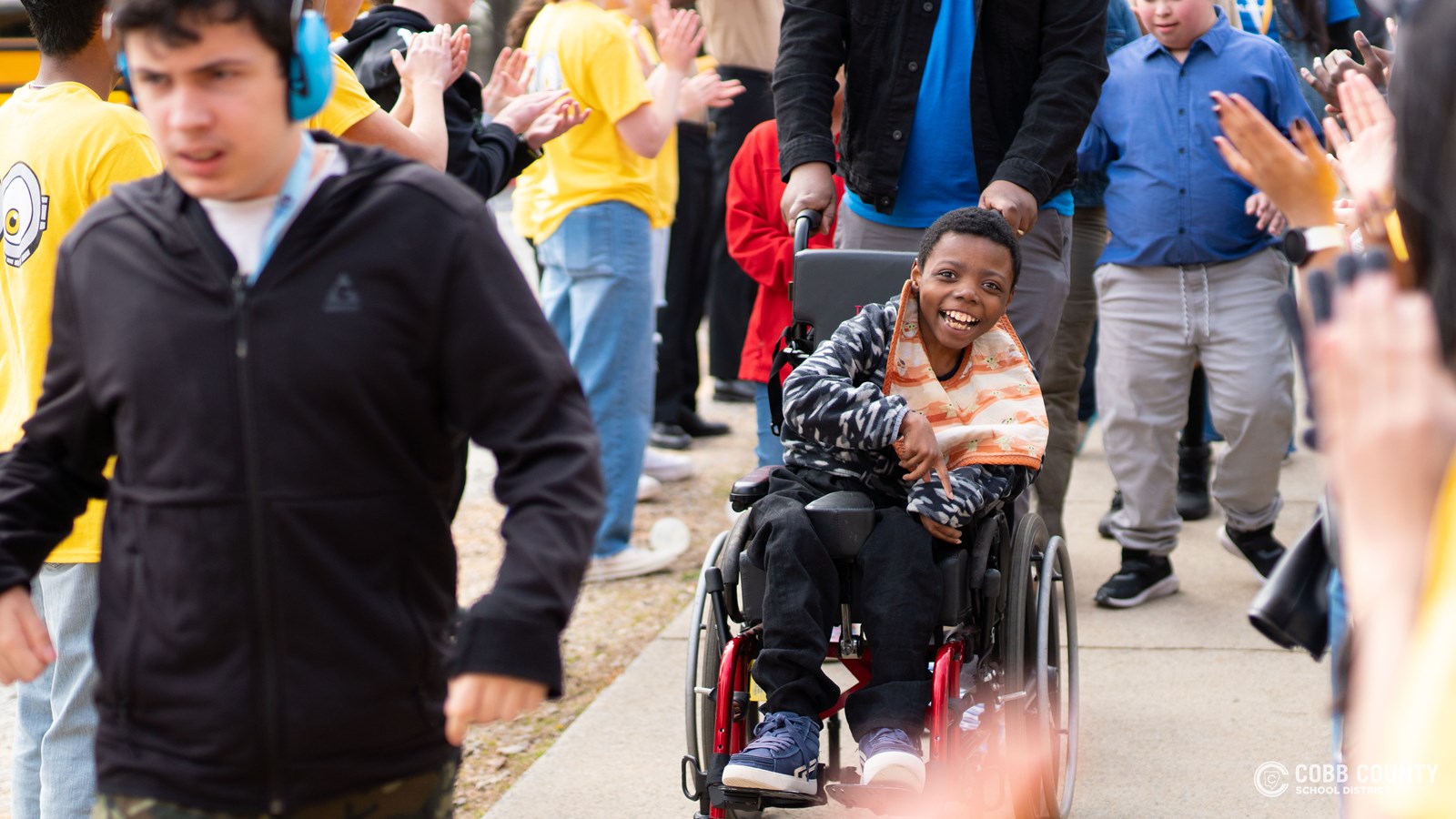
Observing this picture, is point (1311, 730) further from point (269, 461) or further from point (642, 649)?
point (269, 461)

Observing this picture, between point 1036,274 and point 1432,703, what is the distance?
10.5ft

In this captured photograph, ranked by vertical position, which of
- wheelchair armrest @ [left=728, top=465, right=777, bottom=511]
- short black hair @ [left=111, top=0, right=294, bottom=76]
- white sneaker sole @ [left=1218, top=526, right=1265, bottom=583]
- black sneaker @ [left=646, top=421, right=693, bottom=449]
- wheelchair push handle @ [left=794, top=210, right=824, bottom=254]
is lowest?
black sneaker @ [left=646, top=421, right=693, bottom=449]

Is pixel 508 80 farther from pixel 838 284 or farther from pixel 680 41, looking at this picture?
pixel 838 284

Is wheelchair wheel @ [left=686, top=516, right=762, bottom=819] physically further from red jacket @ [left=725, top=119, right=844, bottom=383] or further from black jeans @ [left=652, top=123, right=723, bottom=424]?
black jeans @ [left=652, top=123, right=723, bottom=424]

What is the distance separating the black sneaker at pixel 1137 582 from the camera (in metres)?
5.32

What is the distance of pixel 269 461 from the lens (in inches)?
74.8

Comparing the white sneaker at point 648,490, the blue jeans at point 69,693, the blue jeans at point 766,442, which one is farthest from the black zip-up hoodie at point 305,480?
the white sneaker at point 648,490

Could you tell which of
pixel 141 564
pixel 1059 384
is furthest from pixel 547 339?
pixel 1059 384

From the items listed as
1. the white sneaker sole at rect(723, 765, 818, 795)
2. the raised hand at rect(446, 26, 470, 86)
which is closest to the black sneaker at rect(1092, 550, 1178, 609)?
the white sneaker sole at rect(723, 765, 818, 795)

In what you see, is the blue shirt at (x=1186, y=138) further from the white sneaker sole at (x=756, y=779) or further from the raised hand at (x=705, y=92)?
the white sneaker sole at (x=756, y=779)

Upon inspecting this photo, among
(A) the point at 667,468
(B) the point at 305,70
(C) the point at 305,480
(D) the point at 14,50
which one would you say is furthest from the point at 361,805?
(D) the point at 14,50

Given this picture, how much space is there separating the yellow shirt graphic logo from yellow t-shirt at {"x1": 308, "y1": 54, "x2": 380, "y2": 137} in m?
0.69

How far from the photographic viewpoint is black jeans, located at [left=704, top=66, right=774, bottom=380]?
25.4 ft

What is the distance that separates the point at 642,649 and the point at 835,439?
200 cm
